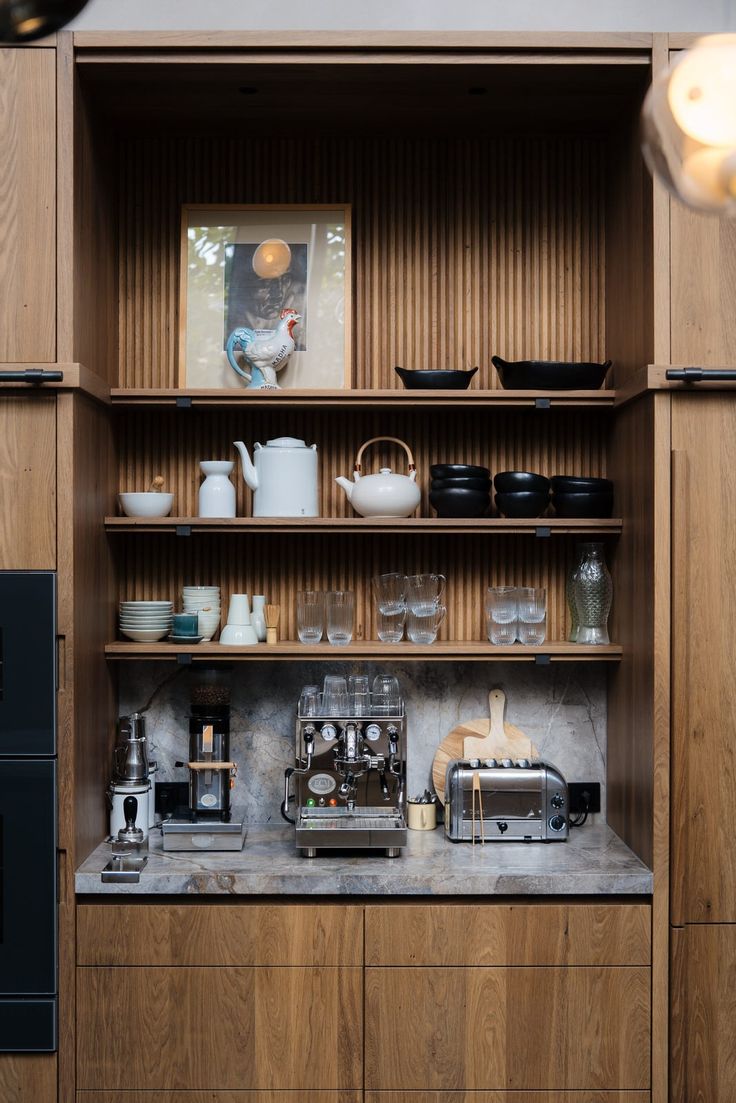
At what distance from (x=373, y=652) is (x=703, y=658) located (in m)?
0.84

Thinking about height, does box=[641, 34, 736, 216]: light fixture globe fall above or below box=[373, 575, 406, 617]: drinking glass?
above

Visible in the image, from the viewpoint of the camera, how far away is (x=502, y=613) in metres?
2.64

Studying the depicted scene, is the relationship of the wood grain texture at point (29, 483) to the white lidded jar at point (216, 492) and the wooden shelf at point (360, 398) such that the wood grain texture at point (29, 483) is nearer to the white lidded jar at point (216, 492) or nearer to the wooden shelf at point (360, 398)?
the wooden shelf at point (360, 398)

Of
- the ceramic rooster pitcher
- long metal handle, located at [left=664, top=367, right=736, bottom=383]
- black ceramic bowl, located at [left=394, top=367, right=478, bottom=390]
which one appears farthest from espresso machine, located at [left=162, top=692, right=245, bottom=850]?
long metal handle, located at [left=664, top=367, right=736, bottom=383]

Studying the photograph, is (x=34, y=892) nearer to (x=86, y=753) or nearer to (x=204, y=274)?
(x=86, y=753)

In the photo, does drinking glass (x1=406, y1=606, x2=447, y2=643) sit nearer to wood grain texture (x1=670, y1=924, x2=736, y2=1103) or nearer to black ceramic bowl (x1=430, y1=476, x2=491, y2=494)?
black ceramic bowl (x1=430, y1=476, x2=491, y2=494)

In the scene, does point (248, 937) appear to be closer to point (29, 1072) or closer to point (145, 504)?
point (29, 1072)

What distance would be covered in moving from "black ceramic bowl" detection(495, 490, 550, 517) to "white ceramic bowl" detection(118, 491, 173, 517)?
0.94m

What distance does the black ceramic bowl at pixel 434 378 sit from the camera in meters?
2.60

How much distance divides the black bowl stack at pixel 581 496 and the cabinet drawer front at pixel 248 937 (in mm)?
1205

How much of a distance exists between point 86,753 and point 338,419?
1.19 metres

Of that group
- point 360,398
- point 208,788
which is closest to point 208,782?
point 208,788

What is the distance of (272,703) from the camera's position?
9.27 feet

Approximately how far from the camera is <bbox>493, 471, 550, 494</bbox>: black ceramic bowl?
8.57ft
